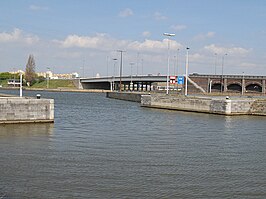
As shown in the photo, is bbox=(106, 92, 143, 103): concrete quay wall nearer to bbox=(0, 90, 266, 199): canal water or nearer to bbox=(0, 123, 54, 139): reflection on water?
bbox=(0, 123, 54, 139): reflection on water

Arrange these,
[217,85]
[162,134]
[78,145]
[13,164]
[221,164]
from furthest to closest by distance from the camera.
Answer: [217,85] < [162,134] < [78,145] < [221,164] < [13,164]

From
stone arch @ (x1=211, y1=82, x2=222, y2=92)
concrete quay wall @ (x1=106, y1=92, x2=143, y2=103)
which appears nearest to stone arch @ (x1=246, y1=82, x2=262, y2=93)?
stone arch @ (x1=211, y1=82, x2=222, y2=92)

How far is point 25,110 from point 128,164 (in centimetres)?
1744

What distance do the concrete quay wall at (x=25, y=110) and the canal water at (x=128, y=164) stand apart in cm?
153

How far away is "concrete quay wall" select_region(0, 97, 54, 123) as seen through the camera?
3284cm

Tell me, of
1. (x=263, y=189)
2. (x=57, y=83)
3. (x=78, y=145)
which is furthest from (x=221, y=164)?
(x=57, y=83)

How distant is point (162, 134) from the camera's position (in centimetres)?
3122

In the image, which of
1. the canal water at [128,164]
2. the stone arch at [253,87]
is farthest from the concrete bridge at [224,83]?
the canal water at [128,164]

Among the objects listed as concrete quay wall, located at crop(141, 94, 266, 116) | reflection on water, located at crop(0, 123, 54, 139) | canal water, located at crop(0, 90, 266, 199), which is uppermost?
concrete quay wall, located at crop(141, 94, 266, 116)

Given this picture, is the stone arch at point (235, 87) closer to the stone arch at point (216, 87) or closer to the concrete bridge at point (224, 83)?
the concrete bridge at point (224, 83)

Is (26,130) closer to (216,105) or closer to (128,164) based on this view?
(128,164)

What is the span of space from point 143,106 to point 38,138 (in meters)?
→ 44.8

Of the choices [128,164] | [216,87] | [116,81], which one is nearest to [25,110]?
[128,164]

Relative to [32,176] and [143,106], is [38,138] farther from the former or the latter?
[143,106]
